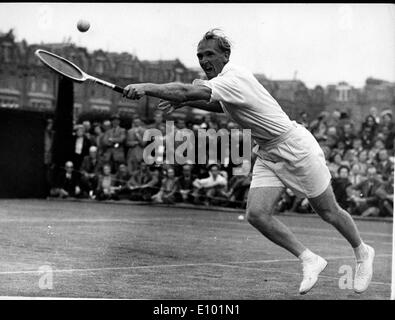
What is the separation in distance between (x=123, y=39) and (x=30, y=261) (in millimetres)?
10006

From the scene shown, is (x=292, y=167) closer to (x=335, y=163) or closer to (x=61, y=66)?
(x=61, y=66)

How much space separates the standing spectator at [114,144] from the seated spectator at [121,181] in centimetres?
17

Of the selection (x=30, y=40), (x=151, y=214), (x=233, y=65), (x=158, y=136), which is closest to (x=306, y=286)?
(x=233, y=65)

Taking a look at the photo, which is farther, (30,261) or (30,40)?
(30,40)

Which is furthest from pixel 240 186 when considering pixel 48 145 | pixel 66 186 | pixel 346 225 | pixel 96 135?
pixel 346 225

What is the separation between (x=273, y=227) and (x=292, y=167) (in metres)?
0.54

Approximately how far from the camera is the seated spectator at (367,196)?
57.1ft

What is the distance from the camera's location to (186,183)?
19.6 m

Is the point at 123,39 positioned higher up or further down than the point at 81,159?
higher up

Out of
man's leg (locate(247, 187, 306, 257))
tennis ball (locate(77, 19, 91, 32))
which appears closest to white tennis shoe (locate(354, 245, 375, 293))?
man's leg (locate(247, 187, 306, 257))

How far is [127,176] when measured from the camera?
65.5 feet

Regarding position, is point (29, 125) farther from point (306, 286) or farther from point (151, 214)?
point (306, 286)

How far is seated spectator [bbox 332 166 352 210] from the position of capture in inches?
690

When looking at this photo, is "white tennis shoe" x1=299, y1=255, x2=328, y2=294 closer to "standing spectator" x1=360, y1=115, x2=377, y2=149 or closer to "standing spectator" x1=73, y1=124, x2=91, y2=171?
"standing spectator" x1=360, y1=115, x2=377, y2=149
